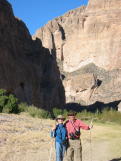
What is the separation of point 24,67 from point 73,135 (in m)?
58.8

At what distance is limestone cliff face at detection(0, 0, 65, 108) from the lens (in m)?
62.8

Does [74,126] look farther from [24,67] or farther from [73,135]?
[24,67]

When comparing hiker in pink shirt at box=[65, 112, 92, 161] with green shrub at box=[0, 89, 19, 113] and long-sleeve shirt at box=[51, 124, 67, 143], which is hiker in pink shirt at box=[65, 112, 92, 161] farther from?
green shrub at box=[0, 89, 19, 113]

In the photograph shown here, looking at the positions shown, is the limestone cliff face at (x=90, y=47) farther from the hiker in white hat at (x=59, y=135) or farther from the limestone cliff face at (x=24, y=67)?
the hiker in white hat at (x=59, y=135)

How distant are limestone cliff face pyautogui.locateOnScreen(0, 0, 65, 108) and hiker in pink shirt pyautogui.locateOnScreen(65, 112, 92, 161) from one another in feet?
151

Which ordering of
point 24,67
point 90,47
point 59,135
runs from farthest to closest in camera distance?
point 90,47 < point 24,67 < point 59,135

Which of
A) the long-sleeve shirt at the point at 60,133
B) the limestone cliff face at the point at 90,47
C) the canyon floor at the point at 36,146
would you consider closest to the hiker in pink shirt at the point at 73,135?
the long-sleeve shirt at the point at 60,133

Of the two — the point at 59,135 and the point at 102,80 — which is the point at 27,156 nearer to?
the point at 59,135

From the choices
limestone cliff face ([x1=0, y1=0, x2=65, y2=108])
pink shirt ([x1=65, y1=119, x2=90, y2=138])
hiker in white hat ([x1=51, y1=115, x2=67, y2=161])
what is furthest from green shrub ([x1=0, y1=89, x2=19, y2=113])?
hiker in white hat ([x1=51, y1=115, x2=67, y2=161])

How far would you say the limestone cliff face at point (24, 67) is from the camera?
6281 centimetres

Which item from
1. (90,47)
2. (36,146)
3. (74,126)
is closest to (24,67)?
A: (36,146)

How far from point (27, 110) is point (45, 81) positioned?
154 ft

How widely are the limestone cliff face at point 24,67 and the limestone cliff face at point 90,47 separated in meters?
30.7

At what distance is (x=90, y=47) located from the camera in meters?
144
